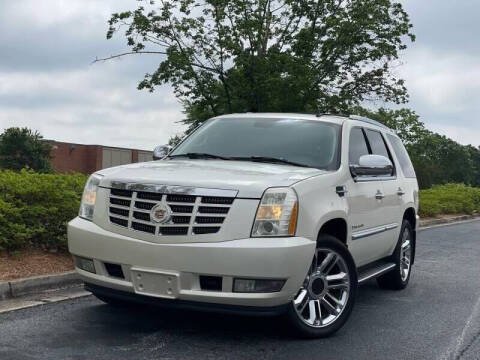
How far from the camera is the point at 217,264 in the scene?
436 centimetres

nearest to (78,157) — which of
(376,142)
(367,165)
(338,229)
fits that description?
(376,142)

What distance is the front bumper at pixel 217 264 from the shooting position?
4348 millimetres

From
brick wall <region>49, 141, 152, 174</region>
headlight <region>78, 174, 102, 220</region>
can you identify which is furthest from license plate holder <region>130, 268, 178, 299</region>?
brick wall <region>49, 141, 152, 174</region>

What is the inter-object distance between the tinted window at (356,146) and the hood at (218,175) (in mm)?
859

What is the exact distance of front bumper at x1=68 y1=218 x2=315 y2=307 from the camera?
4.35 meters

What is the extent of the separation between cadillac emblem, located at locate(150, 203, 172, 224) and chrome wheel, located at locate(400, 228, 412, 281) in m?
3.74

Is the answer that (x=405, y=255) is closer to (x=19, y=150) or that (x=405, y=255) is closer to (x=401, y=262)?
(x=401, y=262)

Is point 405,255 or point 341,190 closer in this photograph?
point 341,190

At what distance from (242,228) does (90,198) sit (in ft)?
4.63

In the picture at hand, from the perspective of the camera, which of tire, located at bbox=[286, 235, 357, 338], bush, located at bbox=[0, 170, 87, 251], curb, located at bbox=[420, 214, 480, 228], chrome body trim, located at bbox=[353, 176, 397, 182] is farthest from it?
curb, located at bbox=[420, 214, 480, 228]

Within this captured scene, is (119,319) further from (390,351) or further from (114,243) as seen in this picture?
(390,351)

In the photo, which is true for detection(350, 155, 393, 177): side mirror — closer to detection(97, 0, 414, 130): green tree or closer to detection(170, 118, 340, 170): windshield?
detection(170, 118, 340, 170): windshield

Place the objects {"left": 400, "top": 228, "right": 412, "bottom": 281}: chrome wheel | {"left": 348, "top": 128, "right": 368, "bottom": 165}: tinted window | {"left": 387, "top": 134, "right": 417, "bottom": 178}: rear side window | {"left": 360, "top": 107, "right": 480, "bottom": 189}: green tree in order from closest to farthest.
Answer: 1. {"left": 348, "top": 128, "right": 368, "bottom": 165}: tinted window
2. {"left": 400, "top": 228, "right": 412, "bottom": 281}: chrome wheel
3. {"left": 387, "top": 134, "right": 417, "bottom": 178}: rear side window
4. {"left": 360, "top": 107, "right": 480, "bottom": 189}: green tree

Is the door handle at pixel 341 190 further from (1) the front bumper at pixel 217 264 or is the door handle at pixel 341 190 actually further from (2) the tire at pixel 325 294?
(1) the front bumper at pixel 217 264
